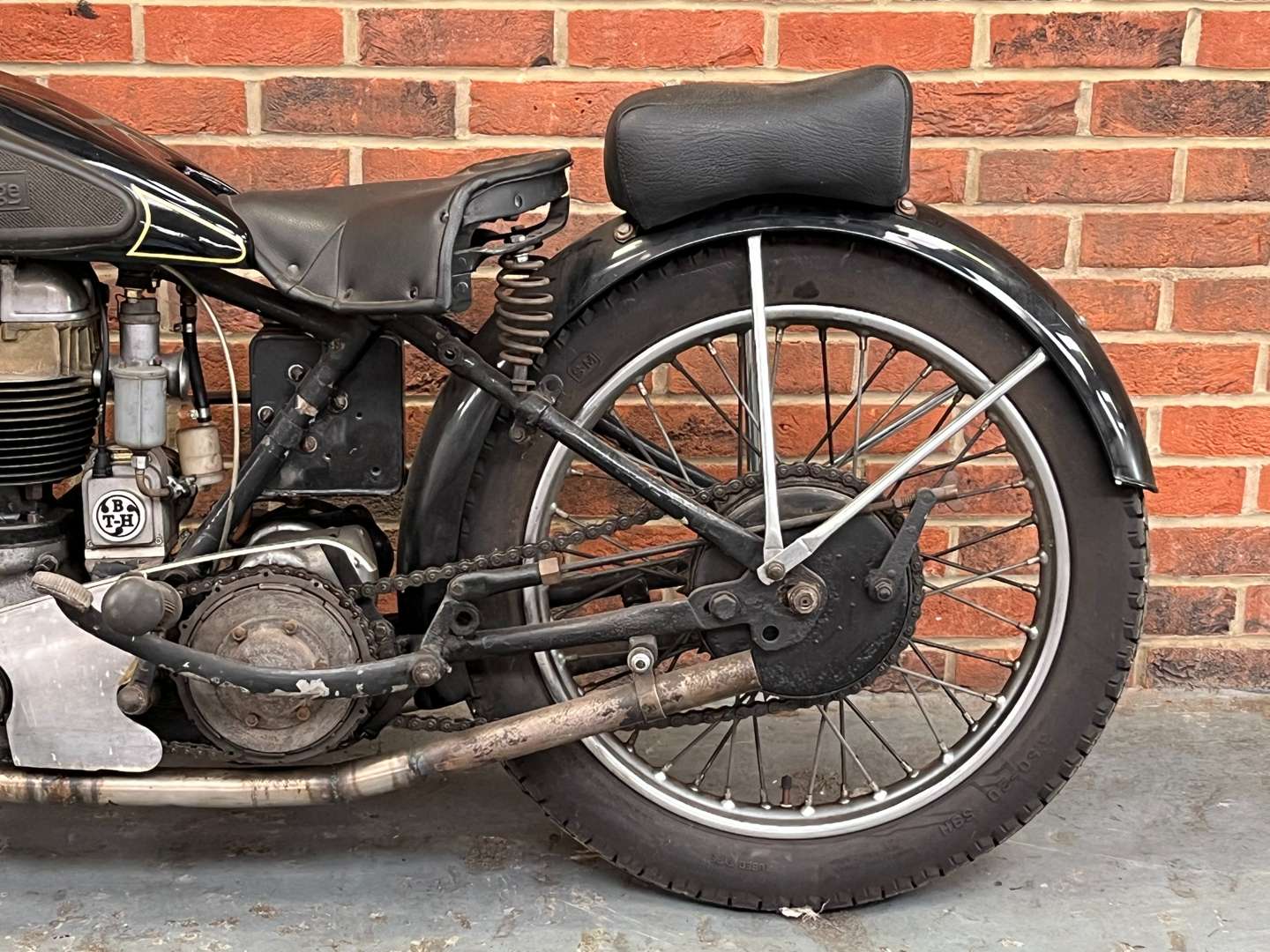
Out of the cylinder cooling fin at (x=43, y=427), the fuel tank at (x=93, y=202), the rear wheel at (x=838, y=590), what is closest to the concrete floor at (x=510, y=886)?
the rear wheel at (x=838, y=590)

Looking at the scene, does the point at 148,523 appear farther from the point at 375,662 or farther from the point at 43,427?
the point at 375,662

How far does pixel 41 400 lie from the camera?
1782 millimetres

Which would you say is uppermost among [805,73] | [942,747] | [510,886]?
[805,73]

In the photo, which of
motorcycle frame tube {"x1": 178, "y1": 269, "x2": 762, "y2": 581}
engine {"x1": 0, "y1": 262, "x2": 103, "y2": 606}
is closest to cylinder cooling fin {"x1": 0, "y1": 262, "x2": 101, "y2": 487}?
engine {"x1": 0, "y1": 262, "x2": 103, "y2": 606}

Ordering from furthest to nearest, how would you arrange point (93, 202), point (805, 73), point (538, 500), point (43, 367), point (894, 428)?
point (805, 73) → point (894, 428) → point (538, 500) → point (43, 367) → point (93, 202)

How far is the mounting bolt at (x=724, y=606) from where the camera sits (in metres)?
1.82

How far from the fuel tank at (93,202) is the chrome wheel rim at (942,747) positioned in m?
0.53

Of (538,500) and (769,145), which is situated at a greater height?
(769,145)

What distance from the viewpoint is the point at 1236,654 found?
2656mm

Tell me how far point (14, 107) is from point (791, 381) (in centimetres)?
136

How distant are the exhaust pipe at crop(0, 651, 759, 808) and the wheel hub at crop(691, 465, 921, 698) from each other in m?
0.05

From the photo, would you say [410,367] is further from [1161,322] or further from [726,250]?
[1161,322]

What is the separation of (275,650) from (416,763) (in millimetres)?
243

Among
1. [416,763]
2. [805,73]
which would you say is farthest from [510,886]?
[805,73]
